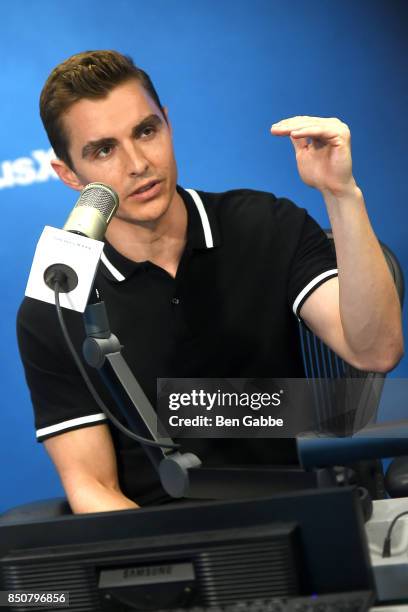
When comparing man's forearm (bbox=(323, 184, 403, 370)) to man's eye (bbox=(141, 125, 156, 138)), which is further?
man's eye (bbox=(141, 125, 156, 138))

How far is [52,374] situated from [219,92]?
4.68 ft

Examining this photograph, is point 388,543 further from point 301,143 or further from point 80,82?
point 80,82

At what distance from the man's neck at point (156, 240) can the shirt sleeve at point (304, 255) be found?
214mm

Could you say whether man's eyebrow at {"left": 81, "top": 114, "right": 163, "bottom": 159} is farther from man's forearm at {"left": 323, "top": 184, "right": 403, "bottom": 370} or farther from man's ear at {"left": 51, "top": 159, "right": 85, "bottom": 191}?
man's forearm at {"left": 323, "top": 184, "right": 403, "bottom": 370}

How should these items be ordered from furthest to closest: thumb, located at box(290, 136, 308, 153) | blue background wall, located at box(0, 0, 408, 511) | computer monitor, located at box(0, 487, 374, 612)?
blue background wall, located at box(0, 0, 408, 511)
thumb, located at box(290, 136, 308, 153)
computer monitor, located at box(0, 487, 374, 612)

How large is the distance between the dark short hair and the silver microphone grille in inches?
24.6

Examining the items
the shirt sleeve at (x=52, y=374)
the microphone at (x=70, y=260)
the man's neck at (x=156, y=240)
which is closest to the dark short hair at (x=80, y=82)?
the man's neck at (x=156, y=240)

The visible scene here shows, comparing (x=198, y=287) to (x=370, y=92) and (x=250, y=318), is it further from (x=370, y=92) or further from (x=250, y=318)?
(x=370, y=92)

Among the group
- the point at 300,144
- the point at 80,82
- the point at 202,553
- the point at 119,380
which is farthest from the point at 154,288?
the point at 202,553

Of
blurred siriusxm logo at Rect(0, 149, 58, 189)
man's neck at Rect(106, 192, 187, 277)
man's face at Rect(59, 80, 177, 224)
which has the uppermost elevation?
blurred siriusxm logo at Rect(0, 149, 58, 189)

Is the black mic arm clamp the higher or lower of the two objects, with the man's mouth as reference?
lower

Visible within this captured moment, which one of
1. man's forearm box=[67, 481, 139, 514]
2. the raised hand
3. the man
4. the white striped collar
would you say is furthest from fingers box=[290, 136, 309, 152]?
man's forearm box=[67, 481, 139, 514]

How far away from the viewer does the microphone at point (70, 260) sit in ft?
3.37

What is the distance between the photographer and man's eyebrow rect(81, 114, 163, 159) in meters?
1.71
